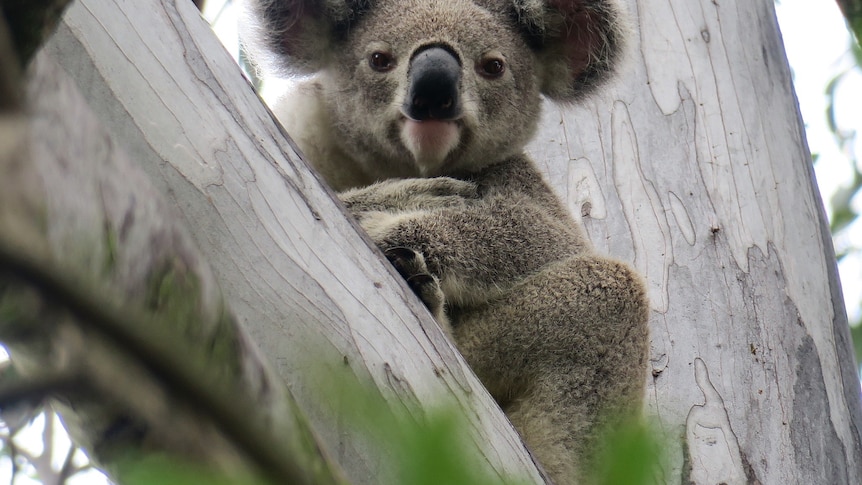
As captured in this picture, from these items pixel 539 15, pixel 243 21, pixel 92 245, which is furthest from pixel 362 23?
pixel 92 245

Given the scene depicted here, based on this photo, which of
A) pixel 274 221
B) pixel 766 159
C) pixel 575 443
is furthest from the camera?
pixel 766 159

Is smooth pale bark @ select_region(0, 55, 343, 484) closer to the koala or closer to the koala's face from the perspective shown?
the koala

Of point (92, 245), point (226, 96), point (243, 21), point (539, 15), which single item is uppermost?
point (243, 21)

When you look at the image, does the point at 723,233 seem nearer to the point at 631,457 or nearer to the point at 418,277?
the point at 418,277

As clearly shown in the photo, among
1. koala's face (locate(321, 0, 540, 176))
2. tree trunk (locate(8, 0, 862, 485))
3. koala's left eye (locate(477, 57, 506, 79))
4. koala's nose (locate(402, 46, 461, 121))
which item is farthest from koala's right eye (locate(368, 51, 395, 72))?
tree trunk (locate(8, 0, 862, 485))

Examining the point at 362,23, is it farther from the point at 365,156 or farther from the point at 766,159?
the point at 766,159

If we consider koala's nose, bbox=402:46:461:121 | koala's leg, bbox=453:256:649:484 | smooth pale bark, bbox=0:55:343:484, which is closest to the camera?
smooth pale bark, bbox=0:55:343:484

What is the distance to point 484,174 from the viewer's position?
3.43 metres

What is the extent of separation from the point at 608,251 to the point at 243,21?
1.61m

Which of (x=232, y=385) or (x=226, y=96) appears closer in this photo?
(x=232, y=385)

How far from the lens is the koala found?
285 centimetres

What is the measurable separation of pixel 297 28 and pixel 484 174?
35.5 inches

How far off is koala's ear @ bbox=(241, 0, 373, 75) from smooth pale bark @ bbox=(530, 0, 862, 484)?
948mm

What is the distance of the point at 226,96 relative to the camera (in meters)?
2.06
